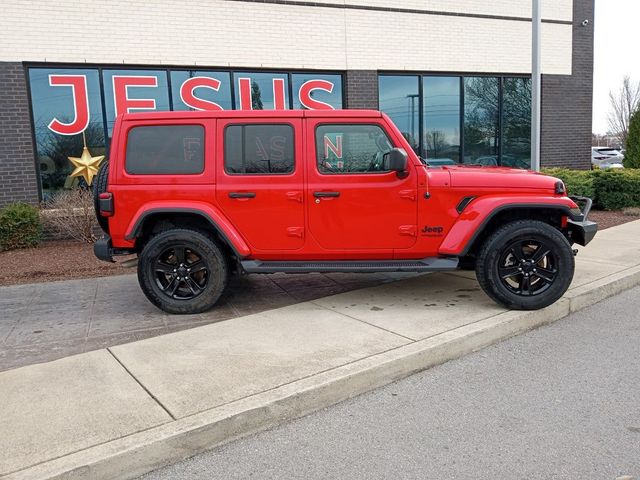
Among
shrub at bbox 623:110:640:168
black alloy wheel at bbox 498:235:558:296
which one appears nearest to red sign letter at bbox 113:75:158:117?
black alloy wheel at bbox 498:235:558:296

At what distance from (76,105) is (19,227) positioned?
8.12ft

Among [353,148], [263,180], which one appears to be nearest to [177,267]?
[263,180]

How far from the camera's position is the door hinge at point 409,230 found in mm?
5316

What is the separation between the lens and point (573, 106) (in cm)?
1429

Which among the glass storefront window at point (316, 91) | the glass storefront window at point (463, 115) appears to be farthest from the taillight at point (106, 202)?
the glass storefront window at point (463, 115)

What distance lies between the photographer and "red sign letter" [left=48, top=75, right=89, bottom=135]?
9.93m

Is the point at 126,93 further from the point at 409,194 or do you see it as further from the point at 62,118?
the point at 409,194

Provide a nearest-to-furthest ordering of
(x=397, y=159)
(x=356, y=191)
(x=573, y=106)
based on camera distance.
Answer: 1. (x=397, y=159)
2. (x=356, y=191)
3. (x=573, y=106)

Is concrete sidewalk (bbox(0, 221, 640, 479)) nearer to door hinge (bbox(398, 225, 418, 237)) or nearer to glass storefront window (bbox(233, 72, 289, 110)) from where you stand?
door hinge (bbox(398, 225, 418, 237))

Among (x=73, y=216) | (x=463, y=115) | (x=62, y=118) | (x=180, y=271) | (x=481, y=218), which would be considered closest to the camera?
(x=481, y=218)

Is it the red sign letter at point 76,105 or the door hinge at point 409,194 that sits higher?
the red sign letter at point 76,105

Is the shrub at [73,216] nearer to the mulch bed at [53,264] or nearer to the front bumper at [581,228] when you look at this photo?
the mulch bed at [53,264]

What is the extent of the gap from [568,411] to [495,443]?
0.71 m

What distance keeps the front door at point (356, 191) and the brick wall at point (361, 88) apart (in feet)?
22.1
